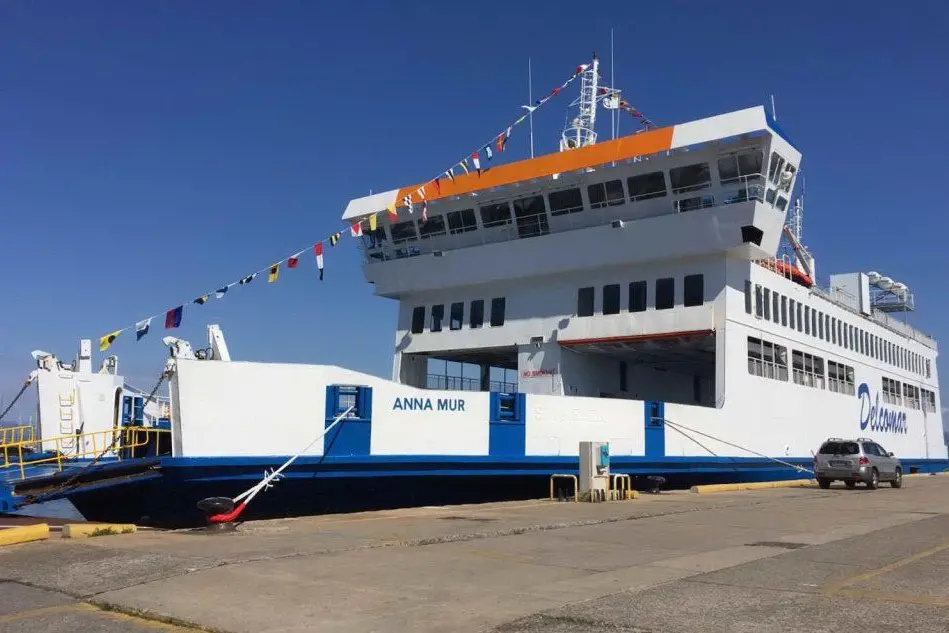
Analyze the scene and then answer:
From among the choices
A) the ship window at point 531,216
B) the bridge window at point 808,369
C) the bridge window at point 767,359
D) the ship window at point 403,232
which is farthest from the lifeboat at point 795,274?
the ship window at point 403,232

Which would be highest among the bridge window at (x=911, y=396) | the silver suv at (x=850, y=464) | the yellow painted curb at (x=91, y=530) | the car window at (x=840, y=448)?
the bridge window at (x=911, y=396)

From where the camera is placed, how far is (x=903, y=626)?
17.5 ft

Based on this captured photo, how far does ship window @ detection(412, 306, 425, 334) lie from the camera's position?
77.7 ft

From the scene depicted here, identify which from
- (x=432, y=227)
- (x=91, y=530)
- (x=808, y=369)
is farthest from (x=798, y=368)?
(x=91, y=530)

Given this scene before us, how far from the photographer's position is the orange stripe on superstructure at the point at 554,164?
20.0m

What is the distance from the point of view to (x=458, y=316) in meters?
23.2

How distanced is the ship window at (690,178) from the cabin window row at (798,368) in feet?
14.1

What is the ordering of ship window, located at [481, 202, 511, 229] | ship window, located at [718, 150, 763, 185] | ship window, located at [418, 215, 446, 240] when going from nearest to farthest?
ship window, located at [718, 150, 763, 185] → ship window, located at [481, 202, 511, 229] → ship window, located at [418, 215, 446, 240]

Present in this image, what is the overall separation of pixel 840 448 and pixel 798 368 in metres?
3.04

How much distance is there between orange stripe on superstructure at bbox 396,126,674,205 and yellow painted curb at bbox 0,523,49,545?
43.7 feet

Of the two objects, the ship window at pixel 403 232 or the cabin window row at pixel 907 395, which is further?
the cabin window row at pixel 907 395

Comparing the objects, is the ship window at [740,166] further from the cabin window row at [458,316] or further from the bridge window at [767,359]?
the cabin window row at [458,316]

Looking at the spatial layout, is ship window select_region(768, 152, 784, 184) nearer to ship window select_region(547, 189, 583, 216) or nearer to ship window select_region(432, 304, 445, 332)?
ship window select_region(547, 189, 583, 216)

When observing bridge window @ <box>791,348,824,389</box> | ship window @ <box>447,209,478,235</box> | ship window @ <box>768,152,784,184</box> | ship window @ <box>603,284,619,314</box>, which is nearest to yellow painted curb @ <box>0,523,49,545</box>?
ship window @ <box>603,284,619,314</box>
